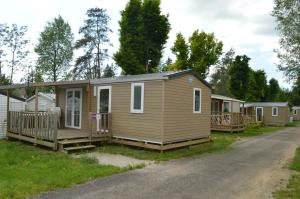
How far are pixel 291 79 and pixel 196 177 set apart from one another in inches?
346

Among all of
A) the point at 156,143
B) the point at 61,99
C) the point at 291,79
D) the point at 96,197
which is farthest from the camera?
the point at 61,99

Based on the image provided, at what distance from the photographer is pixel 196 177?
7.82 metres

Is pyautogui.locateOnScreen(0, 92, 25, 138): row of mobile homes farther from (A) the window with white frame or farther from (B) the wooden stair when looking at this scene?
(A) the window with white frame

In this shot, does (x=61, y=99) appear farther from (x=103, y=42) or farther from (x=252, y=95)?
(x=252, y=95)

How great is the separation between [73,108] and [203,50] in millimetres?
14037

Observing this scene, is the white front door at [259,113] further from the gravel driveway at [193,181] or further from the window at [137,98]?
the window at [137,98]

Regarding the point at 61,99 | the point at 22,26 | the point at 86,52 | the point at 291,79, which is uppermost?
the point at 22,26

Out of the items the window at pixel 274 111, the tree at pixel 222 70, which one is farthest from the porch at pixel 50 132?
the tree at pixel 222 70

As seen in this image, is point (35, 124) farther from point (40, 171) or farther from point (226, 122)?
point (226, 122)

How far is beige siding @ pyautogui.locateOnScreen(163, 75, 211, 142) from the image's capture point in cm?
1162

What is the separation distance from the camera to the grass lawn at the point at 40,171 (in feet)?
21.0

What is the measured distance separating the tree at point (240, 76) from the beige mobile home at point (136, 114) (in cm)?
1773

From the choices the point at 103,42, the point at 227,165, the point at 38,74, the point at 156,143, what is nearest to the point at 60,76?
the point at 38,74

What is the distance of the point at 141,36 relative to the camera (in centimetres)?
2292
